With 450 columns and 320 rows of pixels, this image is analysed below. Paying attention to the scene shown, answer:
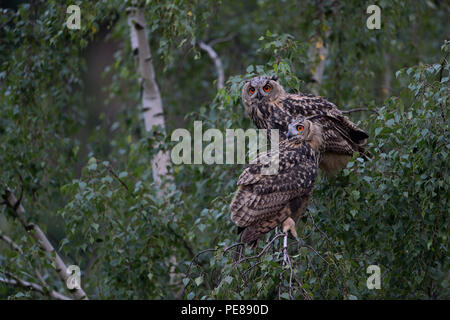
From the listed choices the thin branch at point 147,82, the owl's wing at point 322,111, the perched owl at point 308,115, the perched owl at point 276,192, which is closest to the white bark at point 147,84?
the thin branch at point 147,82

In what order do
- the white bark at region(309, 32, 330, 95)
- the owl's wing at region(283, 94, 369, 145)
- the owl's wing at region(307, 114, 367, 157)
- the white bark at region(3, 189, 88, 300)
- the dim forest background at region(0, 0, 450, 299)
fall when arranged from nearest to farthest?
the dim forest background at region(0, 0, 450, 299)
the owl's wing at region(307, 114, 367, 157)
the owl's wing at region(283, 94, 369, 145)
the white bark at region(3, 189, 88, 300)
the white bark at region(309, 32, 330, 95)

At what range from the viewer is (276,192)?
3.61m

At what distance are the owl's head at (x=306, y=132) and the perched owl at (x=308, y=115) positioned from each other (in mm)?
148

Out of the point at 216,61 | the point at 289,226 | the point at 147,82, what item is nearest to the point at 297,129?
the point at 289,226

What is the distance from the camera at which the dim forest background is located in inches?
134

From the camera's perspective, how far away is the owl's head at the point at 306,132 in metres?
3.82

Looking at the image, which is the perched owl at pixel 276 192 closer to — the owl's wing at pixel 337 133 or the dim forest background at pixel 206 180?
the dim forest background at pixel 206 180

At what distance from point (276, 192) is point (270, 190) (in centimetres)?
4

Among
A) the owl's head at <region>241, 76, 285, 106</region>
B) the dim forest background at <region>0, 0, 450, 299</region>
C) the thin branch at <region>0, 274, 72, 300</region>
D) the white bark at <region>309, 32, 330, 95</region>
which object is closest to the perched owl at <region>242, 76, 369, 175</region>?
the owl's head at <region>241, 76, 285, 106</region>

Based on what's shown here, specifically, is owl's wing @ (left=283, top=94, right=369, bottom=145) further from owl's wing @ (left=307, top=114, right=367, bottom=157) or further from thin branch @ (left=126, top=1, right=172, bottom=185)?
thin branch @ (left=126, top=1, right=172, bottom=185)

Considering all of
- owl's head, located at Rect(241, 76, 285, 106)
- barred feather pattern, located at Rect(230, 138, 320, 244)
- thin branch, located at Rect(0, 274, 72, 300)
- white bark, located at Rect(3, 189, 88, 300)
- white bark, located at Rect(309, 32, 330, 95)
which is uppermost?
white bark, located at Rect(309, 32, 330, 95)

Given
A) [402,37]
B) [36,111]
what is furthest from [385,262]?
[402,37]

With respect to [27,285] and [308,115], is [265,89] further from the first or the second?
[27,285]

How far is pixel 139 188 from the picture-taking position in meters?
4.56
